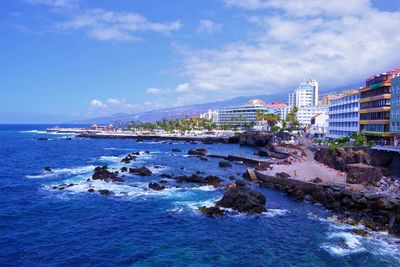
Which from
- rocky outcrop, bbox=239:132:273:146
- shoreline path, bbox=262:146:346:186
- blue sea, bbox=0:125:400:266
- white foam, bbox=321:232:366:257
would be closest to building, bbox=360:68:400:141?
shoreline path, bbox=262:146:346:186

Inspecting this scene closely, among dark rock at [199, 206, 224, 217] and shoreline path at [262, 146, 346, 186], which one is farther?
shoreline path at [262, 146, 346, 186]

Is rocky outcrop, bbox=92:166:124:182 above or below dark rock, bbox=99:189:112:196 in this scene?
above

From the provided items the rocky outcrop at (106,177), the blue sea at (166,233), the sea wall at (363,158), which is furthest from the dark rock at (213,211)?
the sea wall at (363,158)

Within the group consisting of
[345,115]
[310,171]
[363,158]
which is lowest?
[310,171]

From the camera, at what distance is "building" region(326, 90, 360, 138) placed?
7969cm

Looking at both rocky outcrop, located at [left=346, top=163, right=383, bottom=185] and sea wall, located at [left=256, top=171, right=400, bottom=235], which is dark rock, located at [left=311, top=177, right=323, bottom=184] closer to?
sea wall, located at [left=256, top=171, right=400, bottom=235]

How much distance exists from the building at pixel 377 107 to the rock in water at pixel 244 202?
36248mm

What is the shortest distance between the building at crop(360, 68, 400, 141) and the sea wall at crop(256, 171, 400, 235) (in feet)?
89.9

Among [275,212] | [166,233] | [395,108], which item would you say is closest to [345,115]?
[395,108]

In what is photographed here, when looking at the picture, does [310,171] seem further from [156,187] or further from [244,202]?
[156,187]

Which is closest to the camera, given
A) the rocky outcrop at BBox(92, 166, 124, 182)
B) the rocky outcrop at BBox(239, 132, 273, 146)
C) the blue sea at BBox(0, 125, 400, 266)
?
the blue sea at BBox(0, 125, 400, 266)

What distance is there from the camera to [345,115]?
86125mm

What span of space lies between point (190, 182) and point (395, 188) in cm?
2790

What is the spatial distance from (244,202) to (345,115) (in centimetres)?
5777
